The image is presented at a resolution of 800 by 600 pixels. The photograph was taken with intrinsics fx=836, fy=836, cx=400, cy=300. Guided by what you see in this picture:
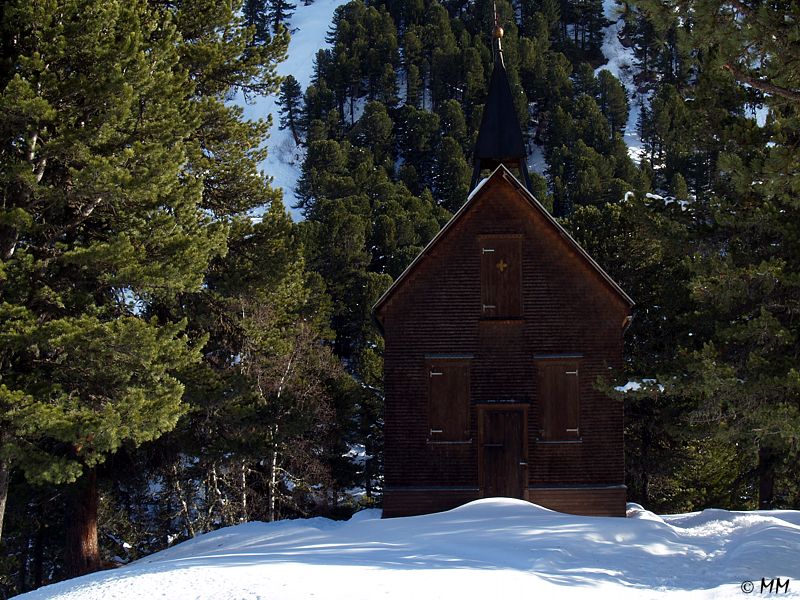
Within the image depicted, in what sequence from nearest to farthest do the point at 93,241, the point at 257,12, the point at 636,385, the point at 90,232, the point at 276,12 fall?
the point at 93,241 → the point at 90,232 → the point at 636,385 → the point at 257,12 → the point at 276,12

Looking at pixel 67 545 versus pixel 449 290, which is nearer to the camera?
pixel 67 545

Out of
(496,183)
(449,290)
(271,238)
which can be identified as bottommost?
(449,290)

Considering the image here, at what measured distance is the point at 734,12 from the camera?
10.7 m

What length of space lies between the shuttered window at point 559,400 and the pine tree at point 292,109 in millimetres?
80637

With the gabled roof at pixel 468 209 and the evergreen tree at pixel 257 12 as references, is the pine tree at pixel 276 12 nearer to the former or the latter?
the evergreen tree at pixel 257 12

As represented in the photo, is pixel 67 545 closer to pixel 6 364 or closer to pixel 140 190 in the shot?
pixel 6 364

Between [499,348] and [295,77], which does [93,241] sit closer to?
[499,348]

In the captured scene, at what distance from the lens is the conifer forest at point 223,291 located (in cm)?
1336

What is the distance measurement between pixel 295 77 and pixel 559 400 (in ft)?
333

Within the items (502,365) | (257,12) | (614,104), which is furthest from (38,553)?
(257,12)

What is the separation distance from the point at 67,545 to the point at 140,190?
786 centimetres

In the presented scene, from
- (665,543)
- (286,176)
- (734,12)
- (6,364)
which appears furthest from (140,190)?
(286,176)

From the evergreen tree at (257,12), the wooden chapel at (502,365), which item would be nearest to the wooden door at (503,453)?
the wooden chapel at (502,365)

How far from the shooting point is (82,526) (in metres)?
17.1
